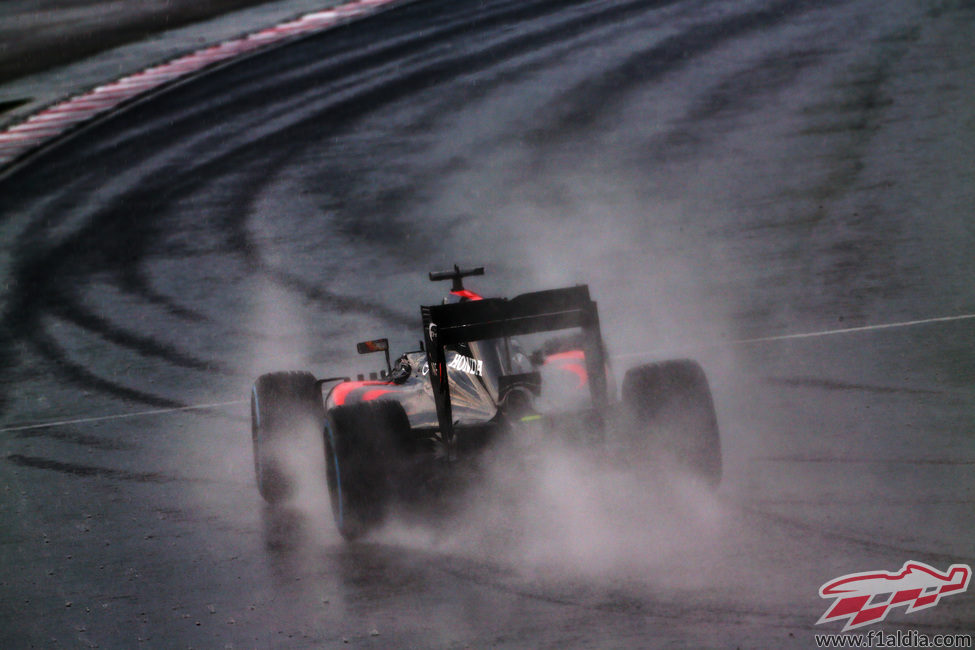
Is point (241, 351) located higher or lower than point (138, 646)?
higher

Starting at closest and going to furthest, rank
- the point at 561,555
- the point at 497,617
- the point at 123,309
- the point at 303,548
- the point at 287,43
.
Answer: the point at 497,617 → the point at 561,555 → the point at 303,548 → the point at 123,309 → the point at 287,43

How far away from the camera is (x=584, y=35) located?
2309cm

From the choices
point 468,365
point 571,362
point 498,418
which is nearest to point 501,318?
point 498,418

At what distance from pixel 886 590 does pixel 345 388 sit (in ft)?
12.9

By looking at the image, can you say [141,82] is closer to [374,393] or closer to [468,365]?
[374,393]

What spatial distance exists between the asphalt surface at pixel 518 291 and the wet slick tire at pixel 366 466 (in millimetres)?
217

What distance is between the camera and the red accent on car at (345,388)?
8469mm

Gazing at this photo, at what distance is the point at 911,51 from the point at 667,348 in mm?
10835

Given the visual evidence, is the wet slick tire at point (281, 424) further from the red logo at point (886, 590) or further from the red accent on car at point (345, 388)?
the red logo at point (886, 590)

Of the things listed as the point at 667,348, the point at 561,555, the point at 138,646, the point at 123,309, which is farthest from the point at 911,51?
the point at 138,646

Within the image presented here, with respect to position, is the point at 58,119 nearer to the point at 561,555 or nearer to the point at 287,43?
the point at 287,43

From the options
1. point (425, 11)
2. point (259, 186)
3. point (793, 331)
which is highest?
point (425, 11)

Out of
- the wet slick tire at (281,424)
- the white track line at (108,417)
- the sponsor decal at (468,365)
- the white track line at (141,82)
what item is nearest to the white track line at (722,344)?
the white track line at (108,417)

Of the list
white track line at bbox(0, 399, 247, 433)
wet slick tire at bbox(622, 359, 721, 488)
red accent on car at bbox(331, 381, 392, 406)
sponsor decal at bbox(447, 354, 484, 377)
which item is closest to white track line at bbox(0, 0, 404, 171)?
white track line at bbox(0, 399, 247, 433)
